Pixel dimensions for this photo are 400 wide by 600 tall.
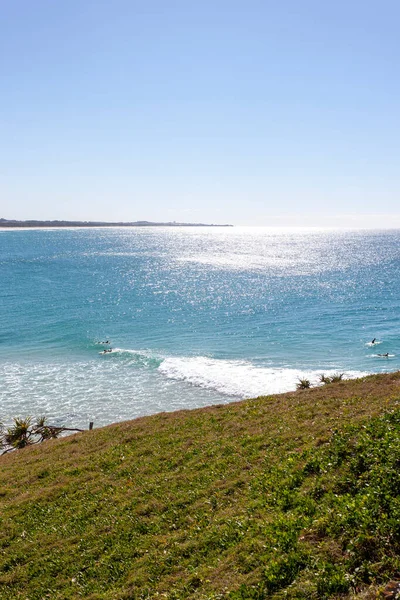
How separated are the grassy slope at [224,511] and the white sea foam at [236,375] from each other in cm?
2140

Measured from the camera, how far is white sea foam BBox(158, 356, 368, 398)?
4422 cm

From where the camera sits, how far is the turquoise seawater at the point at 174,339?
147 ft

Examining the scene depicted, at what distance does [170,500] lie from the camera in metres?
15.1

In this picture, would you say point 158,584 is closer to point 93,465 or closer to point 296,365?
point 93,465

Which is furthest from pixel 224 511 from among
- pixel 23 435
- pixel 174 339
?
pixel 174 339

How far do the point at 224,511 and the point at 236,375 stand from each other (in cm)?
3580

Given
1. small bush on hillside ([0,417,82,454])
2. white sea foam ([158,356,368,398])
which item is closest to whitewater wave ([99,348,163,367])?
white sea foam ([158,356,368,398])

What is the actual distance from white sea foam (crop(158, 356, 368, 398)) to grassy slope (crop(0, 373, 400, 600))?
21.4 meters

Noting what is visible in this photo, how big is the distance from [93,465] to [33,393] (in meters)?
28.2

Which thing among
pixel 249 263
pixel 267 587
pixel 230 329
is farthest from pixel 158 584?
pixel 249 263

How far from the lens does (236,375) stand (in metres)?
48.8

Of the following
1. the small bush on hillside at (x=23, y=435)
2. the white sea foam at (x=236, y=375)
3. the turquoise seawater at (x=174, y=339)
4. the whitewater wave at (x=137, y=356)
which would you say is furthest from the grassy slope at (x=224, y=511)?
the whitewater wave at (x=137, y=356)

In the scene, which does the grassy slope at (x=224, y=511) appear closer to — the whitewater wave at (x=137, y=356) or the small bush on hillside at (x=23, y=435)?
the small bush on hillside at (x=23, y=435)

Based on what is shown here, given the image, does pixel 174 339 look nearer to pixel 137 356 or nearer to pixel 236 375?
pixel 137 356
